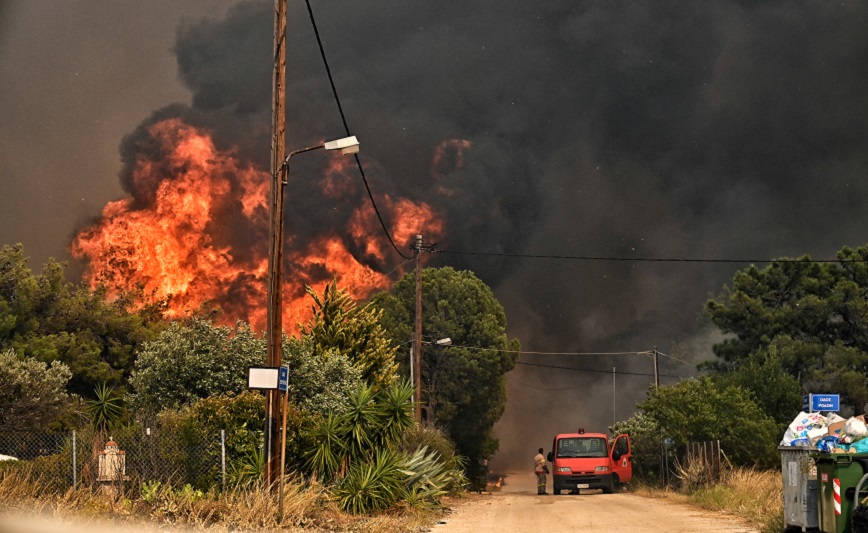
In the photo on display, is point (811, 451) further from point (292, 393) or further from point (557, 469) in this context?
point (557, 469)

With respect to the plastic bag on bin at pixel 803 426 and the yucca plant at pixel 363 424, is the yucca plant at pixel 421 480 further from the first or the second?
the plastic bag on bin at pixel 803 426

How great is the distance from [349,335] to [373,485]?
47.9ft

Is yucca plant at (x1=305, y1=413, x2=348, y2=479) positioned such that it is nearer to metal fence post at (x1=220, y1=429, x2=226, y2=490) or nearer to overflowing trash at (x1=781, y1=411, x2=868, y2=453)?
metal fence post at (x1=220, y1=429, x2=226, y2=490)

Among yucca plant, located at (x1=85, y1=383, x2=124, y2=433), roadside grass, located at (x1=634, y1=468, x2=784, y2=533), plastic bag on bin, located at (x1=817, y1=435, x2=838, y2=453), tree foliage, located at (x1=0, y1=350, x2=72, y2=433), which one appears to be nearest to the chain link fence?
yucca plant, located at (x1=85, y1=383, x2=124, y2=433)

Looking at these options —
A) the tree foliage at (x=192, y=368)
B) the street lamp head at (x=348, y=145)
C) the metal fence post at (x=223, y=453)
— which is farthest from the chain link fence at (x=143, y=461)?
the street lamp head at (x=348, y=145)

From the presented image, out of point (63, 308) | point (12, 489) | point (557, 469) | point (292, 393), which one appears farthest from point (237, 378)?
point (63, 308)

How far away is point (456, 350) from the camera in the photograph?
65.6m

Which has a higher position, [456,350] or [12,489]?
[456,350]

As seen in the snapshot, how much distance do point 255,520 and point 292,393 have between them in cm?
1192

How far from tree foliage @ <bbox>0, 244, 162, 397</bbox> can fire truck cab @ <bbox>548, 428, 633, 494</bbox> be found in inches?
765

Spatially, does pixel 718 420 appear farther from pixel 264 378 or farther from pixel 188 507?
pixel 188 507

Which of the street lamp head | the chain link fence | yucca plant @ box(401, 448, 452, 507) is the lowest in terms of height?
yucca plant @ box(401, 448, 452, 507)

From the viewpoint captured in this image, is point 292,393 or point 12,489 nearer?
point 12,489

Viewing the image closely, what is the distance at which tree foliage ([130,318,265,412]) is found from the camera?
27.5m
